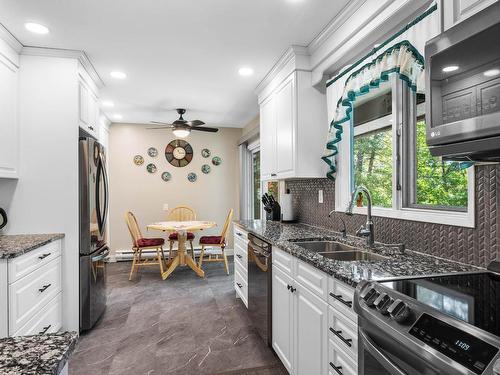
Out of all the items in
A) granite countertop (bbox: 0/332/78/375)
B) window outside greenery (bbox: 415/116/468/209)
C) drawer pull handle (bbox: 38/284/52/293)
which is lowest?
drawer pull handle (bbox: 38/284/52/293)

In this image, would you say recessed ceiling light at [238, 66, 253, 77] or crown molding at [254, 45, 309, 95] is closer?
crown molding at [254, 45, 309, 95]

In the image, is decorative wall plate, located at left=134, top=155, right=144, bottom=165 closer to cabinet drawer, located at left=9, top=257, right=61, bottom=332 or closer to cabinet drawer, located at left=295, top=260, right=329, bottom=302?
cabinet drawer, located at left=9, top=257, right=61, bottom=332

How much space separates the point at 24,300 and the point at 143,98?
284cm

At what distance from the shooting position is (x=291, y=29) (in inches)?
96.4

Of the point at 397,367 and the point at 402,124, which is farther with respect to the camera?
the point at 402,124

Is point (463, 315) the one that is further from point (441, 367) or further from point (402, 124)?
point (402, 124)

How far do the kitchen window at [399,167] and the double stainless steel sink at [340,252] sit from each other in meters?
0.32

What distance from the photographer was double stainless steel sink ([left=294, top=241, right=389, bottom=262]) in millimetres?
1929

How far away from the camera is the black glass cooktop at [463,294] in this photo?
2.76 feet

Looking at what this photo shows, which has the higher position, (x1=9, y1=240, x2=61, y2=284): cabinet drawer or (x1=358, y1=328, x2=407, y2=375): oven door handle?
(x1=9, y1=240, x2=61, y2=284): cabinet drawer

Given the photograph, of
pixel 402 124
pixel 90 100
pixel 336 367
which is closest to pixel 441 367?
pixel 336 367

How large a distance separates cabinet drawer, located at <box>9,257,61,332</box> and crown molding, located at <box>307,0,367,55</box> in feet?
9.13

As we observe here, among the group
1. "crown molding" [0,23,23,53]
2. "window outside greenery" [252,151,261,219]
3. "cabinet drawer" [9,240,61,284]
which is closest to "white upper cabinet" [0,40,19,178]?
"crown molding" [0,23,23,53]

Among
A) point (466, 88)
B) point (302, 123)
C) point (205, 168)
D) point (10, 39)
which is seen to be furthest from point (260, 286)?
point (205, 168)
